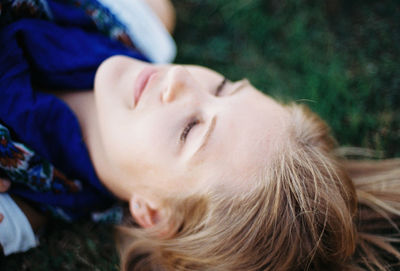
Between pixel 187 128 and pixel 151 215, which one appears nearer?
pixel 187 128

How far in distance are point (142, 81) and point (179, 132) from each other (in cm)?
33

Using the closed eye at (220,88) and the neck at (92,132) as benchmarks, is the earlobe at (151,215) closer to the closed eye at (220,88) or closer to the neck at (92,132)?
the neck at (92,132)

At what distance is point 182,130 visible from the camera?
153 centimetres

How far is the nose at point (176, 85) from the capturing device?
1.56 metres

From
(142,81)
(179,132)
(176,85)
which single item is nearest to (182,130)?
(179,132)

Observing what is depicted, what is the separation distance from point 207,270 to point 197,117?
71cm

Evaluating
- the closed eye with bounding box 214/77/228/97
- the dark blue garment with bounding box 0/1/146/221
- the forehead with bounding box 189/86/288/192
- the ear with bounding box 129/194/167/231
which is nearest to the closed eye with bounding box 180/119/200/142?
the forehead with bounding box 189/86/288/192

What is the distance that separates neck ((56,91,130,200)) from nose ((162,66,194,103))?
51cm

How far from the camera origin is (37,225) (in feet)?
6.18

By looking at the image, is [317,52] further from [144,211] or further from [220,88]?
[144,211]

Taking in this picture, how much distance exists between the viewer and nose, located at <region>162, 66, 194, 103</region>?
61.3 inches

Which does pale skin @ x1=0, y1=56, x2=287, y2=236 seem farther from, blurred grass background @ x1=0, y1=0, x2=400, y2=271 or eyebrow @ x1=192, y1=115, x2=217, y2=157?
blurred grass background @ x1=0, y1=0, x2=400, y2=271

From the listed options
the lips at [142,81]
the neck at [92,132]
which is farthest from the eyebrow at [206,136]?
the neck at [92,132]

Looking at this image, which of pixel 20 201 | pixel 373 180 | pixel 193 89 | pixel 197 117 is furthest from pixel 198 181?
pixel 373 180
